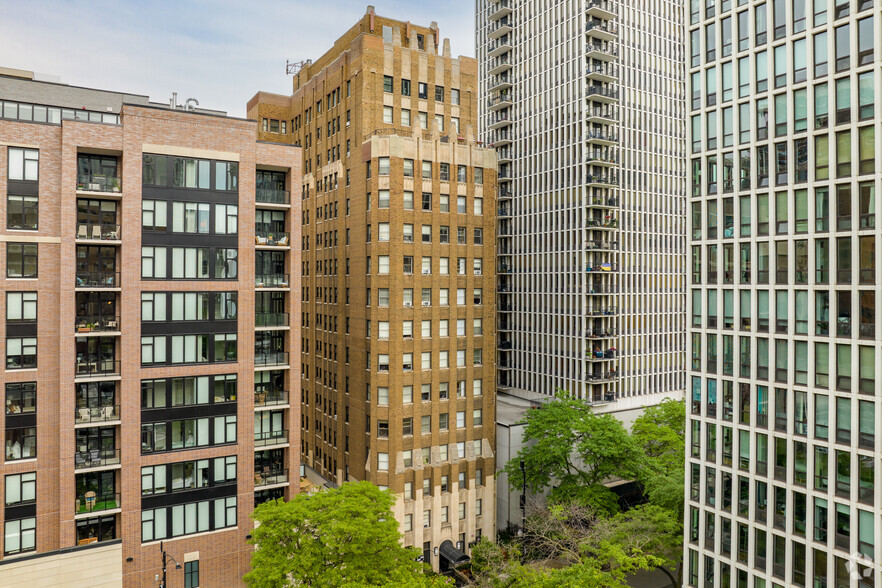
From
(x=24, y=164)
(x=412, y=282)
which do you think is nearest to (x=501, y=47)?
(x=412, y=282)

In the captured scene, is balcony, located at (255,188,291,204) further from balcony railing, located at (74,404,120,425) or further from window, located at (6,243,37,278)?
balcony railing, located at (74,404,120,425)

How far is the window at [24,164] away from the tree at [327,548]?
27.4 metres

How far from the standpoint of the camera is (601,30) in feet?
269

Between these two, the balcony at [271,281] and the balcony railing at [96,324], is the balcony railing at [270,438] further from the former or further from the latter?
the balcony railing at [96,324]

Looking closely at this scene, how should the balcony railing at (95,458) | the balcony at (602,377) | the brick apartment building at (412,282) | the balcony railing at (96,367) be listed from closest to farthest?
the balcony railing at (95,458), the balcony railing at (96,367), the brick apartment building at (412,282), the balcony at (602,377)

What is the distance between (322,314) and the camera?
73062 millimetres

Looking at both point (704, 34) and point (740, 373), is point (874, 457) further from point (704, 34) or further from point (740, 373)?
point (704, 34)

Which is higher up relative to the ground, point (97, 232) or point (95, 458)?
point (97, 232)

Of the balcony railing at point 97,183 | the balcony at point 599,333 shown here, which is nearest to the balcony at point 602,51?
the balcony at point 599,333

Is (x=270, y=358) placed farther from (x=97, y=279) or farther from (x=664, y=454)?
(x=664, y=454)

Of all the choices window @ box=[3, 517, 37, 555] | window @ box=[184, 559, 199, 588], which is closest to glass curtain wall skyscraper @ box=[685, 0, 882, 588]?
window @ box=[184, 559, 199, 588]

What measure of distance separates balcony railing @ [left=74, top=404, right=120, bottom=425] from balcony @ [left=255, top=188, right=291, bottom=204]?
18.3 m

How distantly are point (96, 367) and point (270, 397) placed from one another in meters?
12.4

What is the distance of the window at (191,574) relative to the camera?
45.0 m
